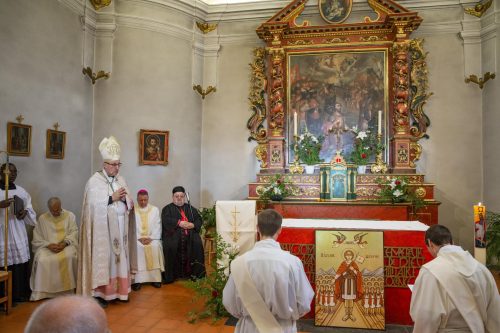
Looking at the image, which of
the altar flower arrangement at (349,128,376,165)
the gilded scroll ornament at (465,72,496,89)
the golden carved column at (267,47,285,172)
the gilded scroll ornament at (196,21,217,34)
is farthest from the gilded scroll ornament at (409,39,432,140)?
the gilded scroll ornament at (196,21,217,34)

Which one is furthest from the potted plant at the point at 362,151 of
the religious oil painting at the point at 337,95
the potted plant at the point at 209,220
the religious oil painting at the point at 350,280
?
the religious oil painting at the point at 350,280

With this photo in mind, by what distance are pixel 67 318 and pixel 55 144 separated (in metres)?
6.79

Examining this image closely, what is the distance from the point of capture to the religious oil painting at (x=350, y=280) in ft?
14.8

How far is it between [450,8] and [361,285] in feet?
24.5

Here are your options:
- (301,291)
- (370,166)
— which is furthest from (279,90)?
(301,291)

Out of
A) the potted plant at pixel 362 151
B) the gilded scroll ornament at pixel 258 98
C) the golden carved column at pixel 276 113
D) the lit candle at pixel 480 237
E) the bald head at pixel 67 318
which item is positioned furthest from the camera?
the gilded scroll ornament at pixel 258 98

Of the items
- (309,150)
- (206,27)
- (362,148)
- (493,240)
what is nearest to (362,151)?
(362,148)

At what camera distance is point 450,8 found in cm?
892

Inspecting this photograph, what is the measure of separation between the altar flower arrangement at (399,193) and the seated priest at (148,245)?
4436mm

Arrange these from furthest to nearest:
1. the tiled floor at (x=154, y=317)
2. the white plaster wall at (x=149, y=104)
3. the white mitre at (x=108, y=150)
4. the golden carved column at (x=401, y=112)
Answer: the white plaster wall at (x=149, y=104) < the golden carved column at (x=401, y=112) < the white mitre at (x=108, y=150) < the tiled floor at (x=154, y=317)

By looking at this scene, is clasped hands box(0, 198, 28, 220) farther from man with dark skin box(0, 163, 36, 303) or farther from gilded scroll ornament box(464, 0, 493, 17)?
gilded scroll ornament box(464, 0, 493, 17)

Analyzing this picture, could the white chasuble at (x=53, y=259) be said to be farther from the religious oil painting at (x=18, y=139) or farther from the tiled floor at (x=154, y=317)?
the religious oil painting at (x=18, y=139)

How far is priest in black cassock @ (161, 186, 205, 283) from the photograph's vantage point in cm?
699

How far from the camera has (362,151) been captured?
8461 millimetres
